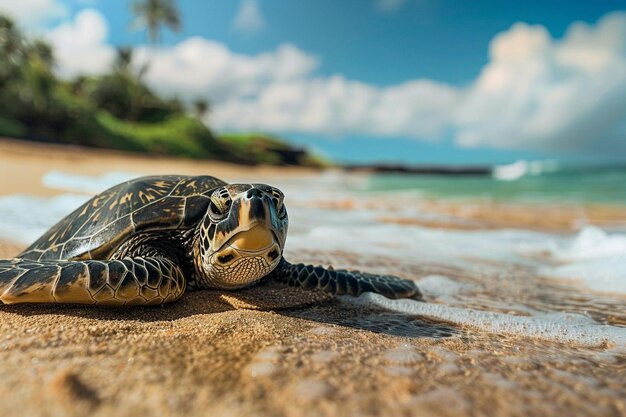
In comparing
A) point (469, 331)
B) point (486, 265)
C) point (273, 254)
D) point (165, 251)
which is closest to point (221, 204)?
point (273, 254)

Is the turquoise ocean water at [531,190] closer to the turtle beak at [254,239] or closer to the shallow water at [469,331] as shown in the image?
the shallow water at [469,331]

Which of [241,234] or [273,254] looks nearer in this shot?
[241,234]

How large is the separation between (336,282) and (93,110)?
108 feet

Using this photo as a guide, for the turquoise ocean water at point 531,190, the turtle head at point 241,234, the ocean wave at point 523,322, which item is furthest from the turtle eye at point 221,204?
the turquoise ocean water at point 531,190

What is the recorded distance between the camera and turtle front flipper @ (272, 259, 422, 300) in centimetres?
249

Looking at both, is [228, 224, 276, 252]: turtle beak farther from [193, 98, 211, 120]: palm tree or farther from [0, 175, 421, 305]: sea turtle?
[193, 98, 211, 120]: palm tree

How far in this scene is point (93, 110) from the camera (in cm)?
3045

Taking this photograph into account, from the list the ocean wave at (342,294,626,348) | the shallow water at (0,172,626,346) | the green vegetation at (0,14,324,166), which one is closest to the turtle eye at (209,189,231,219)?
the ocean wave at (342,294,626,348)

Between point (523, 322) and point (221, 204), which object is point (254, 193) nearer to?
point (221, 204)

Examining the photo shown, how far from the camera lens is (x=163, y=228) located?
241 centimetres

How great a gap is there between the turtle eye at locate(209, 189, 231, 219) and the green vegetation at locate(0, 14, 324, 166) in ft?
86.5

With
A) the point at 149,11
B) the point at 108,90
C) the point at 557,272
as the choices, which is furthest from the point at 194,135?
the point at 557,272

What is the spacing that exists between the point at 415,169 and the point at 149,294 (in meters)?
88.9

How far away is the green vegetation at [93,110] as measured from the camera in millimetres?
25828
